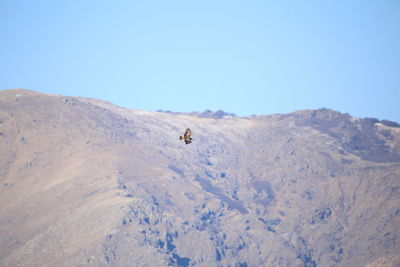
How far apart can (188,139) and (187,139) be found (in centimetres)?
16

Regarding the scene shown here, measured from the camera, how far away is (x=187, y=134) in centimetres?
7600

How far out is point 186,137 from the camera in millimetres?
75125

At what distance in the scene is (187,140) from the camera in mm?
75000

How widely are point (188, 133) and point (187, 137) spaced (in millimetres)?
699

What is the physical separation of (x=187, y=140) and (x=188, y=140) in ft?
0.69

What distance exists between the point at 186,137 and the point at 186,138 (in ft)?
0.70

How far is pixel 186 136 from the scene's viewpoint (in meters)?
75.3

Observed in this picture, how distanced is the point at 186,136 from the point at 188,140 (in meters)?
0.47

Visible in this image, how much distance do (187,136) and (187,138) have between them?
0.66 metres

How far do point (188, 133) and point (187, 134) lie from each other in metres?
0.19

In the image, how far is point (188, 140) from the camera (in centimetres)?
7519

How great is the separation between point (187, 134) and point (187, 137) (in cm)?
53
